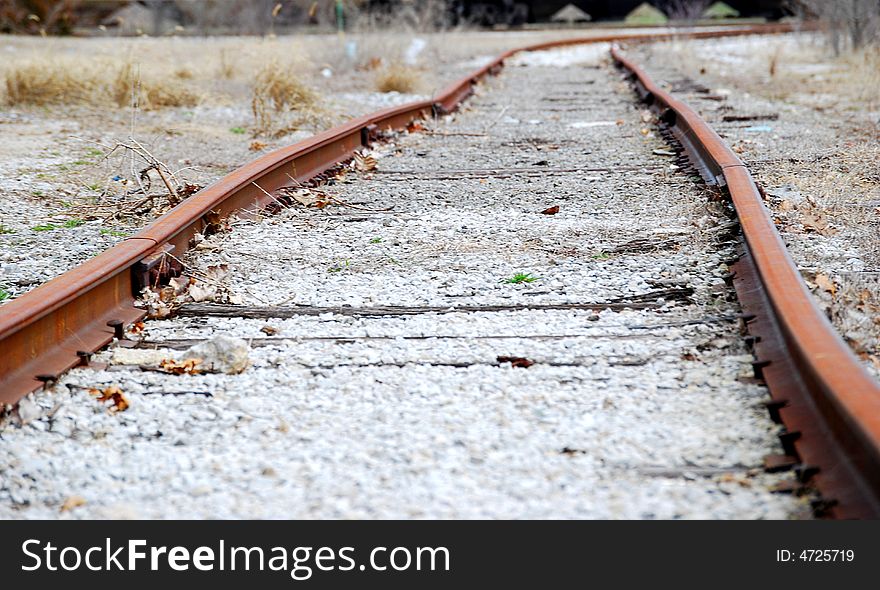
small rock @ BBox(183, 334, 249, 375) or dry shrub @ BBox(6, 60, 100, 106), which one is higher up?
dry shrub @ BBox(6, 60, 100, 106)

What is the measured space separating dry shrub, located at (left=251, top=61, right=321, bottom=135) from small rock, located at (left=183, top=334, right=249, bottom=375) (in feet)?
17.6

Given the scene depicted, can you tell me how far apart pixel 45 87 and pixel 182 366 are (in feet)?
25.6

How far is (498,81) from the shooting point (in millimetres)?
13172

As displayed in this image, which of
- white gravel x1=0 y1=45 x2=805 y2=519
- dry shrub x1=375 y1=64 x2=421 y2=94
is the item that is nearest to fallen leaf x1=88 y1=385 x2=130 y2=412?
white gravel x1=0 y1=45 x2=805 y2=519

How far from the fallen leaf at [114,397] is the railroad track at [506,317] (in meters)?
0.07

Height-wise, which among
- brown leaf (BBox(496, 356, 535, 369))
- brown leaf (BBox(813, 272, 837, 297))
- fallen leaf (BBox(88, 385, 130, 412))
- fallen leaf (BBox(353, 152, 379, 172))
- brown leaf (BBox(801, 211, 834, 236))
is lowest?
fallen leaf (BBox(88, 385, 130, 412))

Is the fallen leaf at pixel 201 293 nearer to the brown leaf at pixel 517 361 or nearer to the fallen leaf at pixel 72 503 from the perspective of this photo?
the brown leaf at pixel 517 361

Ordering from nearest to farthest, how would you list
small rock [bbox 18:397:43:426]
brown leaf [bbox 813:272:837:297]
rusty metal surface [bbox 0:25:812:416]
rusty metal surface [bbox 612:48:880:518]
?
rusty metal surface [bbox 612:48:880:518]
small rock [bbox 18:397:43:426]
rusty metal surface [bbox 0:25:812:416]
brown leaf [bbox 813:272:837:297]

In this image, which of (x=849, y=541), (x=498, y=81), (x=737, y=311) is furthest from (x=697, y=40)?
(x=849, y=541)

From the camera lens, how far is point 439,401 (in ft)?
9.00

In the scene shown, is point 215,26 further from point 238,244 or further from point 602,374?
point 602,374

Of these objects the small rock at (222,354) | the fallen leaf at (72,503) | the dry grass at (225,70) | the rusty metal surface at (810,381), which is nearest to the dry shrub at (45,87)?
the dry grass at (225,70)

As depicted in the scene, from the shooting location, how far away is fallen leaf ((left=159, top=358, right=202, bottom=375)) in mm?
3018

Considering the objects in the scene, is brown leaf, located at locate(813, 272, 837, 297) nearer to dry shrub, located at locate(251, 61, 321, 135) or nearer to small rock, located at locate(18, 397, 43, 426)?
small rock, located at locate(18, 397, 43, 426)
